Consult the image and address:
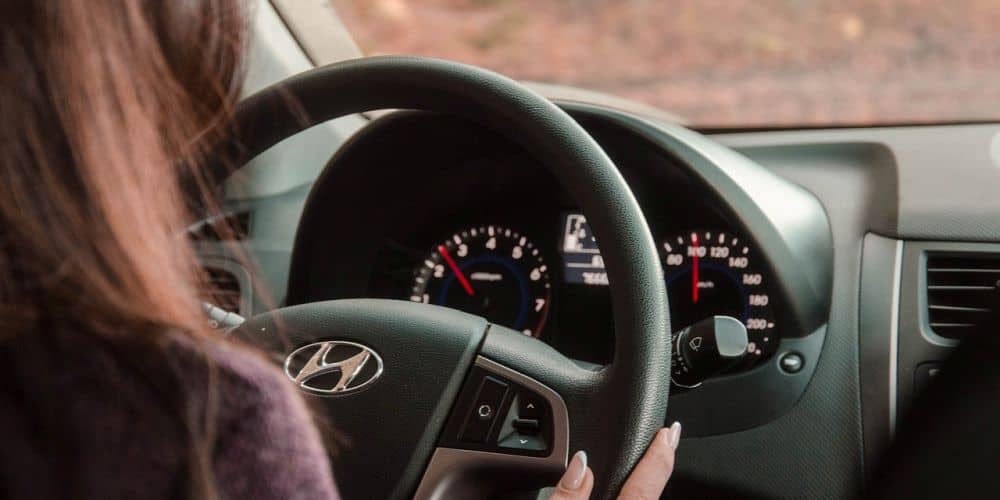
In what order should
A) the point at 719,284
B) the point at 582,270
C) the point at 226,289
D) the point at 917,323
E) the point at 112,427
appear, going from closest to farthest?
the point at 112,427
the point at 917,323
the point at 719,284
the point at 582,270
the point at 226,289

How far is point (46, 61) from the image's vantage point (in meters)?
0.59

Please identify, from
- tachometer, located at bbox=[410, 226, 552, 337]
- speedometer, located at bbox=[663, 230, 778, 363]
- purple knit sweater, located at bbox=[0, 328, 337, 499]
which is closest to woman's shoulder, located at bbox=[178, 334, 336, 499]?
purple knit sweater, located at bbox=[0, 328, 337, 499]

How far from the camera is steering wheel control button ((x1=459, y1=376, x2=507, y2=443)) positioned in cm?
109

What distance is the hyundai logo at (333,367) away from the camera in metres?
1.13

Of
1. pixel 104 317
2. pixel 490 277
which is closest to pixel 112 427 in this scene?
pixel 104 317

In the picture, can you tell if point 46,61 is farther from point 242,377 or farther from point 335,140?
point 335,140

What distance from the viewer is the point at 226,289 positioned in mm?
1936

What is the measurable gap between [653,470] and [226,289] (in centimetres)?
117

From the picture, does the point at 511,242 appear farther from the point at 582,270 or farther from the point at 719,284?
the point at 719,284

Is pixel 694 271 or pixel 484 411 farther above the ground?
pixel 694 271

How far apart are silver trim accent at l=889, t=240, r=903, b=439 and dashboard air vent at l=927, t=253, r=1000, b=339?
1.5 inches

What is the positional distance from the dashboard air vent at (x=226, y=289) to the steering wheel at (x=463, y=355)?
2.41 ft

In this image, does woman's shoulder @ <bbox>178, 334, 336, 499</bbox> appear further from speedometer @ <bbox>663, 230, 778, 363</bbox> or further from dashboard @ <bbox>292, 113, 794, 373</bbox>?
speedometer @ <bbox>663, 230, 778, 363</bbox>

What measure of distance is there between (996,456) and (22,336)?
1.15 meters
